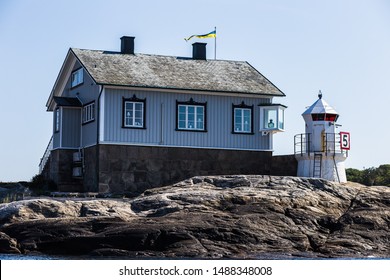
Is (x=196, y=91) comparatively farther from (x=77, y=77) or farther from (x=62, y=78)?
(x=62, y=78)

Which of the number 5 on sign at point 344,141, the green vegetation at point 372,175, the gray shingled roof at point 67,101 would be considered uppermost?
the gray shingled roof at point 67,101

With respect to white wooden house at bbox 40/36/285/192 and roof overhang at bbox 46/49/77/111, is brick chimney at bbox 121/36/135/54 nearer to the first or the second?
white wooden house at bbox 40/36/285/192

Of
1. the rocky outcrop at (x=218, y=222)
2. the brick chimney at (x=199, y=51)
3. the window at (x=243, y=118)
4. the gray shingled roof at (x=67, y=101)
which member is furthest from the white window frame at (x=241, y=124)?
the gray shingled roof at (x=67, y=101)

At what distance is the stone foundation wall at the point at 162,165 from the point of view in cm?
3753

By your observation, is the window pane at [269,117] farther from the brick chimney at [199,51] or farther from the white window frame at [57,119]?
the white window frame at [57,119]

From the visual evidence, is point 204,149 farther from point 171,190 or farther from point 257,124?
point 171,190

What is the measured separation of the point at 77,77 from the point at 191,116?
5.41 meters

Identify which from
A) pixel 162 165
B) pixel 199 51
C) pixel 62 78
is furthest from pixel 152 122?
pixel 62 78

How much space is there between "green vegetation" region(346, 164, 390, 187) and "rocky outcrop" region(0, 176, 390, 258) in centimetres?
1301

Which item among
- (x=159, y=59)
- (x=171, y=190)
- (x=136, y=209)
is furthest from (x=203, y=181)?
(x=159, y=59)

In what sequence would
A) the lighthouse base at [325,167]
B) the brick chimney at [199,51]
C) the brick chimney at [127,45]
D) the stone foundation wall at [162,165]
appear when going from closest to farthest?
the stone foundation wall at [162,165]
the lighthouse base at [325,167]
the brick chimney at [127,45]
the brick chimney at [199,51]

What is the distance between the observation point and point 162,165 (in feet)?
126

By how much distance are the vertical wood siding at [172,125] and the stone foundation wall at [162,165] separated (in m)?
0.31

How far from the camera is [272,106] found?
40.1 meters
